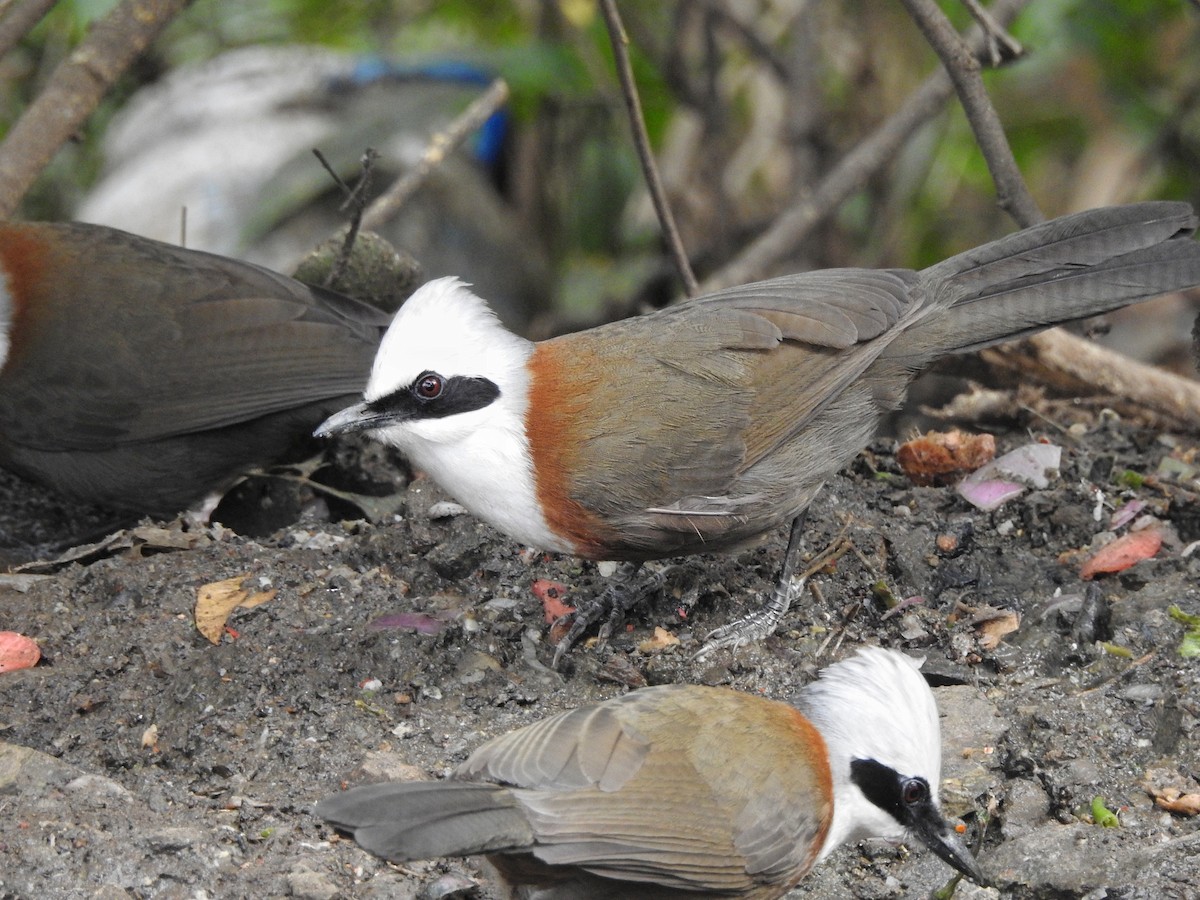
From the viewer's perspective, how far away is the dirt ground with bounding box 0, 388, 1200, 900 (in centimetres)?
317

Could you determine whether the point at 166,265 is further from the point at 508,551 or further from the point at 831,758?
the point at 831,758

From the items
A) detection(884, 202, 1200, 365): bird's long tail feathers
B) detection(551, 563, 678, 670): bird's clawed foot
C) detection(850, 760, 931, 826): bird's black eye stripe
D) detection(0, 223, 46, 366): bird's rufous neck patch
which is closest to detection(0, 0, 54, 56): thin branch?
detection(0, 223, 46, 366): bird's rufous neck patch

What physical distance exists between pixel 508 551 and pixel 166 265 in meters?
1.89

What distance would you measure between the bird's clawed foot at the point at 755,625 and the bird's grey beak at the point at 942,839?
39.0 inches

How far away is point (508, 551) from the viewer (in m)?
4.52

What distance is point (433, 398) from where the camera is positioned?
3775 millimetres

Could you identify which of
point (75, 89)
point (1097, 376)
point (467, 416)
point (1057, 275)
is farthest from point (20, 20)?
point (1097, 376)

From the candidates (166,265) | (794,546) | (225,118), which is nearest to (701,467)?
(794,546)

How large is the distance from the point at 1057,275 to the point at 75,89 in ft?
12.6

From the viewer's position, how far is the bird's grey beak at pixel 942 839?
3.04 m

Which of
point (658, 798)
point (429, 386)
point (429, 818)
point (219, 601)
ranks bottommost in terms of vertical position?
point (219, 601)

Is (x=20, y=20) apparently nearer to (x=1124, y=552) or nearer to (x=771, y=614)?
(x=771, y=614)

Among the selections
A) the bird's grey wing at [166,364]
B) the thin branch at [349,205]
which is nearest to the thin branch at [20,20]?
the bird's grey wing at [166,364]

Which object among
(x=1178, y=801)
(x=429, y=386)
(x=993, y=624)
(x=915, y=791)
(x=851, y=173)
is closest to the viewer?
(x=915, y=791)
